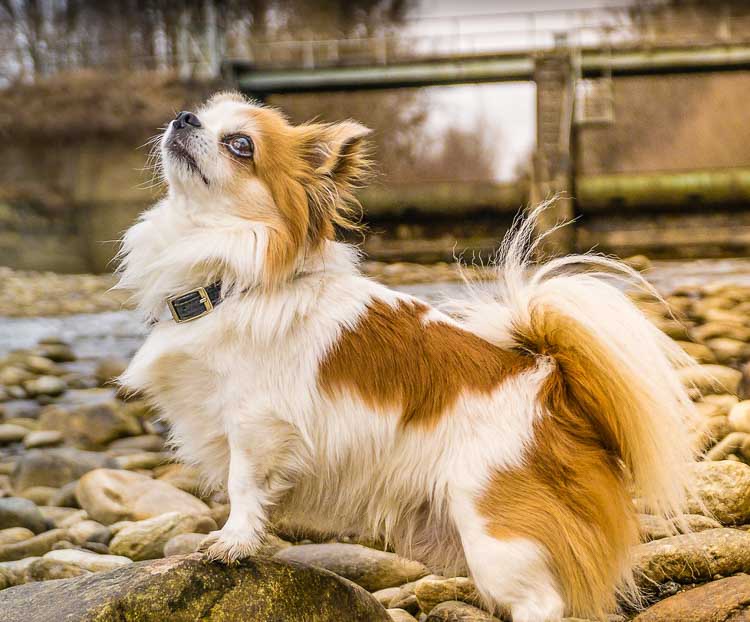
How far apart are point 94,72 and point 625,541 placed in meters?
14.6

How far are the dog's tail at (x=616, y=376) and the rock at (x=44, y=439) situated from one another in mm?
4929

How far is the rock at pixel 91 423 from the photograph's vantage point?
21.2 feet

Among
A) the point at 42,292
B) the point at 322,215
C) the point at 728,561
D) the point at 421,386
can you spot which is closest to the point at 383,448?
the point at 421,386

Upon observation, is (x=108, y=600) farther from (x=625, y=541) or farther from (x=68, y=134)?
(x=68, y=134)

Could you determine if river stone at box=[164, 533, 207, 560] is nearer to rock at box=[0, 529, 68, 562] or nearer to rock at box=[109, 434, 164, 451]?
rock at box=[0, 529, 68, 562]

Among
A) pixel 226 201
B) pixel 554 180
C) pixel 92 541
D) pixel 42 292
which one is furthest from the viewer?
pixel 554 180

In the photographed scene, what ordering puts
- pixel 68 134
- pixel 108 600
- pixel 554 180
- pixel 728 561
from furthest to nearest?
pixel 68 134, pixel 554 180, pixel 728 561, pixel 108 600

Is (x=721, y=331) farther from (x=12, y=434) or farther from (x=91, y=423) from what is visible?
(x=12, y=434)

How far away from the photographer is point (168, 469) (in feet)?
18.9

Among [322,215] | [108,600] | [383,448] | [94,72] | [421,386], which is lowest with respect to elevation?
[108,600]

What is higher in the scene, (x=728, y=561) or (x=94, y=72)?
(x=94, y=72)

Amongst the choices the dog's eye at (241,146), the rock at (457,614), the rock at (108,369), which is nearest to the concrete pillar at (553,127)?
the rock at (108,369)

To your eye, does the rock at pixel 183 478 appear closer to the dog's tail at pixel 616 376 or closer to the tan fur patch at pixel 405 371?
the tan fur patch at pixel 405 371

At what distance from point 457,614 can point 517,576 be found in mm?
810
